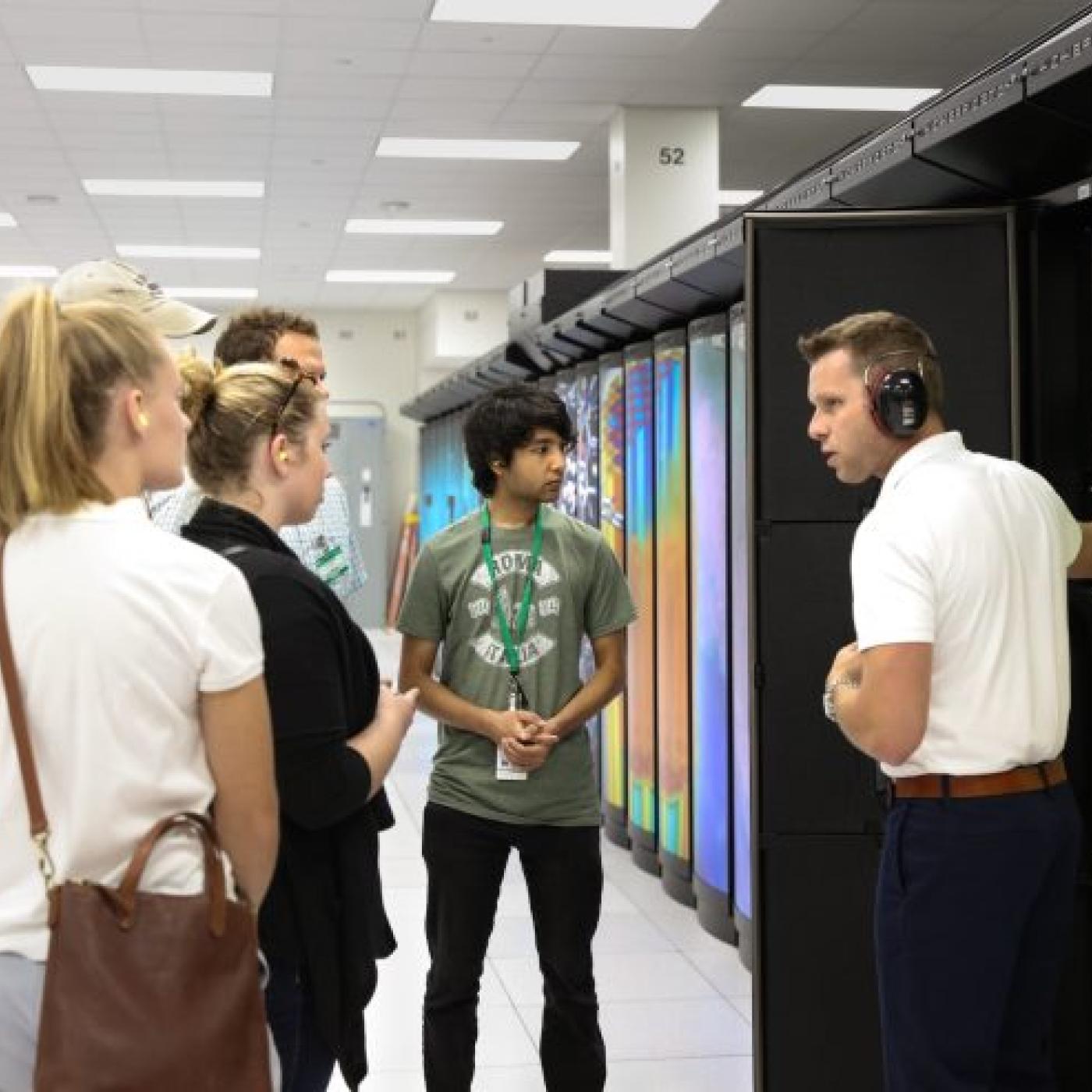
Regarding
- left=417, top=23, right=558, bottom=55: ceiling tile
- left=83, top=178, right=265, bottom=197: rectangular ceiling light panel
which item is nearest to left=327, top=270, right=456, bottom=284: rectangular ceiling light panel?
left=83, top=178, right=265, bottom=197: rectangular ceiling light panel

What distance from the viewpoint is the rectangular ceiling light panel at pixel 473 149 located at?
1222cm

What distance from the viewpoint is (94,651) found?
6.46 ft

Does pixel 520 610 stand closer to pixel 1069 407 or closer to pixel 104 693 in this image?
pixel 1069 407

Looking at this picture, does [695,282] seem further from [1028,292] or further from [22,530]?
[22,530]

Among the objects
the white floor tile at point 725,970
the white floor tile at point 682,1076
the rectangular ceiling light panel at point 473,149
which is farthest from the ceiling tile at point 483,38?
the white floor tile at point 682,1076

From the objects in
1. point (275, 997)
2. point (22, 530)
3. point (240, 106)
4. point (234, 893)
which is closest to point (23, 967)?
point (234, 893)

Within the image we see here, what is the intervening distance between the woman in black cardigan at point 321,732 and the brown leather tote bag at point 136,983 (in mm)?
493

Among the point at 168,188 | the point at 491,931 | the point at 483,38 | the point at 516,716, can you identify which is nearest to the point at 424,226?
the point at 168,188

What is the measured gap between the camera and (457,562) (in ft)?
12.4

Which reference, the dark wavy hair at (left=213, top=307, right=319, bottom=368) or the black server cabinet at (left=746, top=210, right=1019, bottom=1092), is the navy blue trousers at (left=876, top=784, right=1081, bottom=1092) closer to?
the black server cabinet at (left=746, top=210, right=1019, bottom=1092)

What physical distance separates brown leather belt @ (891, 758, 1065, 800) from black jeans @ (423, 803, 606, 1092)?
99 centimetres

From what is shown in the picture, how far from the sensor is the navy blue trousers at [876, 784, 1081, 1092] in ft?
9.22

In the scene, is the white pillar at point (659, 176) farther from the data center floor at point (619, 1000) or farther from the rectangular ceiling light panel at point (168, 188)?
the data center floor at point (619, 1000)

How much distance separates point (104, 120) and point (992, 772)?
1004 centimetres
